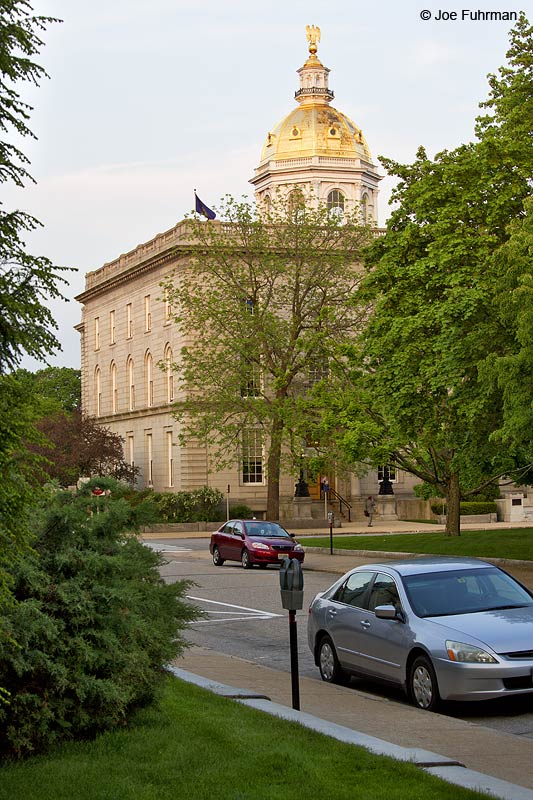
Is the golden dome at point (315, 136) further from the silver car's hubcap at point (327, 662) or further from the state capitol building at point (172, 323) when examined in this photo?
the silver car's hubcap at point (327, 662)

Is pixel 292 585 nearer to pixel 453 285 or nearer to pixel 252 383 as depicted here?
pixel 453 285

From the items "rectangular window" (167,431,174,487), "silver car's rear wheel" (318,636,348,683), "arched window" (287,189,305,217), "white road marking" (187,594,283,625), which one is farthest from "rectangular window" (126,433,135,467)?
"silver car's rear wheel" (318,636,348,683)

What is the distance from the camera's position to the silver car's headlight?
1258 centimetres

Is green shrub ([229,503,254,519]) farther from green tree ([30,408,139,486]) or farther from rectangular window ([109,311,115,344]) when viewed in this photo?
rectangular window ([109,311,115,344])

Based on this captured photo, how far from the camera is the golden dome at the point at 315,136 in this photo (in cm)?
9244

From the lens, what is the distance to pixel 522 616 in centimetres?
1345

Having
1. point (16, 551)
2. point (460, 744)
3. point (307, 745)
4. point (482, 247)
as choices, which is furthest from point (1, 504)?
point (482, 247)

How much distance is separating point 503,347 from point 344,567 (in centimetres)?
931

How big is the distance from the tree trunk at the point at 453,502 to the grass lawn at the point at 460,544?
404 mm

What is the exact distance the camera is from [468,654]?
12.6 m

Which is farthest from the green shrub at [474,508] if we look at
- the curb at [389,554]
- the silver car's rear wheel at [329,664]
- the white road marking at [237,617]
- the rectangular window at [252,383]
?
the silver car's rear wheel at [329,664]

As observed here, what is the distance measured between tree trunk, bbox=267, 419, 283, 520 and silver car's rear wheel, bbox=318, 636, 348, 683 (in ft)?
135

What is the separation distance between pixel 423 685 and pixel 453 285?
17807mm

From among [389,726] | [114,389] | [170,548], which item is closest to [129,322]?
[114,389]
